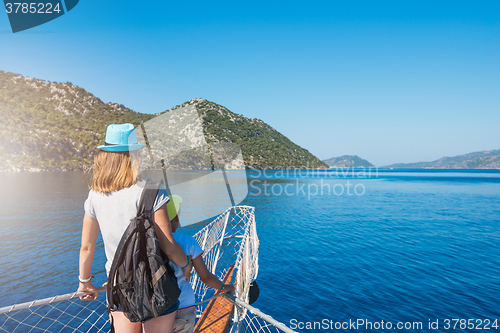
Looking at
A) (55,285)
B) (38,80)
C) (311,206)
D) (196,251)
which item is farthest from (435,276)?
(38,80)

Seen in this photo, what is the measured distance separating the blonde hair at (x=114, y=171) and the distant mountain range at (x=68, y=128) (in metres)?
61.5

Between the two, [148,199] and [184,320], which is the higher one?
[148,199]

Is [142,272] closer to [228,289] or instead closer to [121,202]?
[121,202]

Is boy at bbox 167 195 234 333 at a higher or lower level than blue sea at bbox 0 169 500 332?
higher

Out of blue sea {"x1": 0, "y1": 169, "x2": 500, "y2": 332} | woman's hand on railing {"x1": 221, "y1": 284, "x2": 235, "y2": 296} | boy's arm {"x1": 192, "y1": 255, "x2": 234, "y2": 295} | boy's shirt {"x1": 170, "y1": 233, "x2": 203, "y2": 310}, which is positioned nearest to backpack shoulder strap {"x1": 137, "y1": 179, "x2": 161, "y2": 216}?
boy's shirt {"x1": 170, "y1": 233, "x2": 203, "y2": 310}

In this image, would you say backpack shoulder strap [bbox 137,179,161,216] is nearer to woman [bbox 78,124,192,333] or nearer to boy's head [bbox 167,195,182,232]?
woman [bbox 78,124,192,333]

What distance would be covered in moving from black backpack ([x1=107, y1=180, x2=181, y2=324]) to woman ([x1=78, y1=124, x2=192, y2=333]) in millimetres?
64

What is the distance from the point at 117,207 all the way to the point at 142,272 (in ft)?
1.38

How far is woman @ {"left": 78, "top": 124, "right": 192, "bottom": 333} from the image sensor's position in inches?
62.0

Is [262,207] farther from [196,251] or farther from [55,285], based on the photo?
[196,251]

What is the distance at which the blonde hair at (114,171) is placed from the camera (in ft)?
5.25

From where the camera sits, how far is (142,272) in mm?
1531

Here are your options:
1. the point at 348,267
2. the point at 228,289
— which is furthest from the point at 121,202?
the point at 348,267

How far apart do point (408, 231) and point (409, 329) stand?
12667 mm
